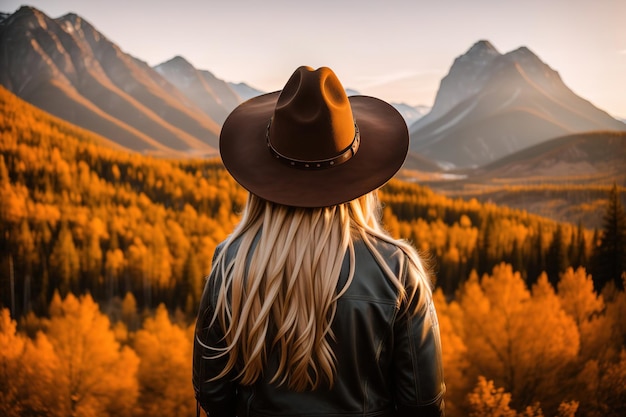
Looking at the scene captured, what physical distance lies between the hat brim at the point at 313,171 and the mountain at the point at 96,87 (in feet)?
9.85

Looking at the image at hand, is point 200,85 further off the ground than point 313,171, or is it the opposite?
point 200,85

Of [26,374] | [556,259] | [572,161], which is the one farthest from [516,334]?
[26,374]

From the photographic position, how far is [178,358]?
3865mm

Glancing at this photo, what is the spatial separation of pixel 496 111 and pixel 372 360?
3.95m

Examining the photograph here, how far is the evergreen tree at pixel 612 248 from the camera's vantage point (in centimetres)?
382

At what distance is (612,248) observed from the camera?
383 cm

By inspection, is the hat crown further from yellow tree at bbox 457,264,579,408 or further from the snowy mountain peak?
the snowy mountain peak

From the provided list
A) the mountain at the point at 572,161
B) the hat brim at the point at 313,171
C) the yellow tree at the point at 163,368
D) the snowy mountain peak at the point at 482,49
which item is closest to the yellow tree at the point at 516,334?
the mountain at the point at 572,161

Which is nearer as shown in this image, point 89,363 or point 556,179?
point 89,363

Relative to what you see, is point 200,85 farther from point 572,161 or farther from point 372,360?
point 372,360

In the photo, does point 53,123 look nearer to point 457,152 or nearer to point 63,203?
point 63,203

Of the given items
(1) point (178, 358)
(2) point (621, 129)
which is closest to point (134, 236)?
(1) point (178, 358)

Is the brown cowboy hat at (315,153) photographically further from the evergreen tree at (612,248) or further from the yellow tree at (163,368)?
the evergreen tree at (612,248)

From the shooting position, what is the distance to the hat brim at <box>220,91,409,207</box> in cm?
130
